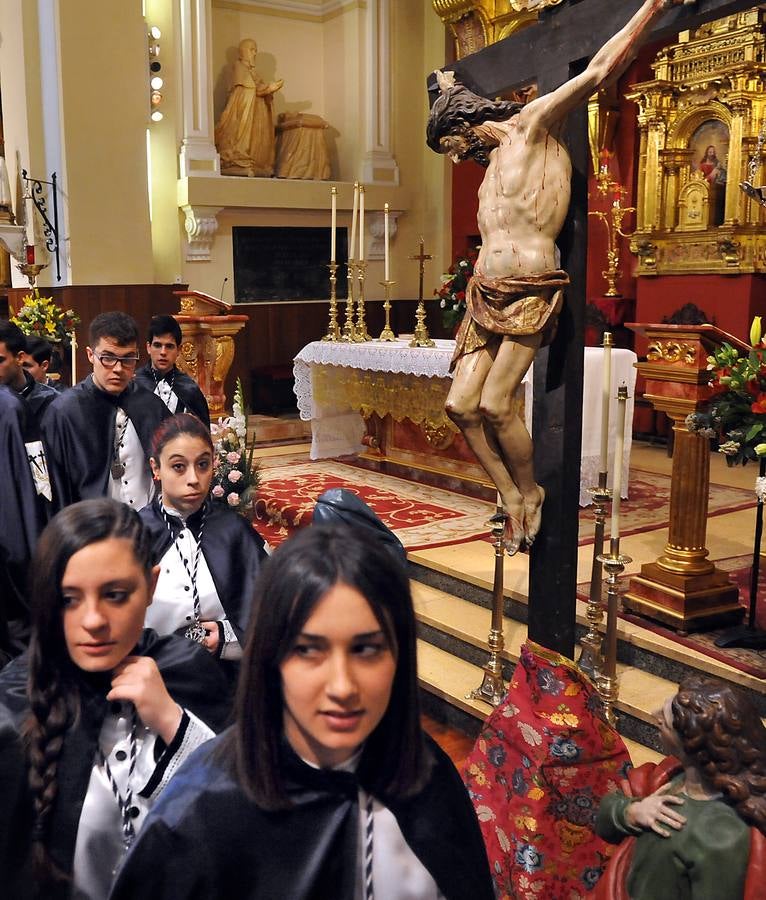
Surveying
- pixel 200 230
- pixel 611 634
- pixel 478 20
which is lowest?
pixel 611 634

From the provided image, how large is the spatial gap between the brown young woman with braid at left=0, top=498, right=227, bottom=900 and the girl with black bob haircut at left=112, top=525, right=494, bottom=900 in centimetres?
32

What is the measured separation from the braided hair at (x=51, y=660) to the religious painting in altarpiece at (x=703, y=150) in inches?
286

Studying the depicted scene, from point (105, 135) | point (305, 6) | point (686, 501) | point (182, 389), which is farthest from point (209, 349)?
point (305, 6)

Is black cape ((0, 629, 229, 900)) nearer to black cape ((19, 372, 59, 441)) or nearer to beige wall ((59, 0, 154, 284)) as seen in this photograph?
black cape ((19, 372, 59, 441))

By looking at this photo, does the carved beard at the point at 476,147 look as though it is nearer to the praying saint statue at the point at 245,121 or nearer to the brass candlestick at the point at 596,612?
the brass candlestick at the point at 596,612

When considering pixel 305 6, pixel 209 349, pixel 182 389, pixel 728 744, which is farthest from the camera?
pixel 305 6

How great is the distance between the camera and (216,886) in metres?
1.15

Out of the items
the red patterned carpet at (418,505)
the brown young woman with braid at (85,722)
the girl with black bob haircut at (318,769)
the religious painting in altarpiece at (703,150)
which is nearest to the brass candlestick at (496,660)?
the red patterned carpet at (418,505)

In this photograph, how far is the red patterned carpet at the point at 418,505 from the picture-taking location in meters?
5.74

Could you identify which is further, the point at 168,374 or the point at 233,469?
the point at 168,374

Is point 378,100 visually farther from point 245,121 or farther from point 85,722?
point 85,722

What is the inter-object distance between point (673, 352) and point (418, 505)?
8.92ft

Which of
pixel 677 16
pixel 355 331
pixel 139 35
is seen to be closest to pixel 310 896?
pixel 677 16

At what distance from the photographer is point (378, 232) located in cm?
1156
